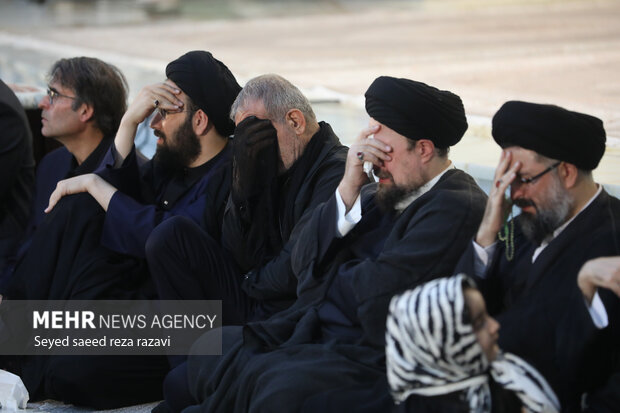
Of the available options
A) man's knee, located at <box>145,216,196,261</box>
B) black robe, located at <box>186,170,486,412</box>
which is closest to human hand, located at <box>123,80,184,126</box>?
man's knee, located at <box>145,216,196,261</box>

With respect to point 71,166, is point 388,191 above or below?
below

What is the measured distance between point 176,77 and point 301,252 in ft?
4.40

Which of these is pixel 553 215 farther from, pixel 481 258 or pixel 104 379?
pixel 104 379

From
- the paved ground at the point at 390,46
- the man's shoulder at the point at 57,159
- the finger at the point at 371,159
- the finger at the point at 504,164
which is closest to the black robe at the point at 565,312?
the finger at the point at 504,164

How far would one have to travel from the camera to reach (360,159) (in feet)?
11.8

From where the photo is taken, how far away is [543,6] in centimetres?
1848

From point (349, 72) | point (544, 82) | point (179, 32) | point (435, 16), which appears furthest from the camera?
point (435, 16)

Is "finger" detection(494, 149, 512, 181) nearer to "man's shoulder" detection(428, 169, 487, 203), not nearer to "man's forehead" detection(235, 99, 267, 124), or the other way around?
"man's shoulder" detection(428, 169, 487, 203)

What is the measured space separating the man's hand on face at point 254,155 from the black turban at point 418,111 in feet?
2.41

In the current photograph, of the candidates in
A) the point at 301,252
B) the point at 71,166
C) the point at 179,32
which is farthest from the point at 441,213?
the point at 179,32

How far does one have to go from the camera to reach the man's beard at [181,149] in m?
4.70

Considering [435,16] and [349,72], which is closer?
[349,72]

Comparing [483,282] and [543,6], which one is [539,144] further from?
[543,6]

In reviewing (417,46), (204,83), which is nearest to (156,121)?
(204,83)
